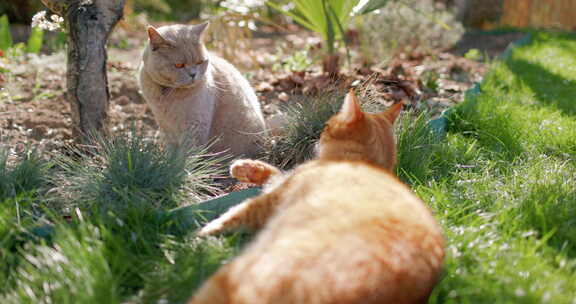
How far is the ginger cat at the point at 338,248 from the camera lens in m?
1.21

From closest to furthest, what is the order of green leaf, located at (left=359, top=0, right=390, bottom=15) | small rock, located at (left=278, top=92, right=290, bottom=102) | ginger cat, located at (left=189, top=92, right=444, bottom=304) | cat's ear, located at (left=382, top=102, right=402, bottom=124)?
ginger cat, located at (left=189, top=92, right=444, bottom=304)
cat's ear, located at (left=382, top=102, right=402, bottom=124)
green leaf, located at (left=359, top=0, right=390, bottom=15)
small rock, located at (left=278, top=92, right=290, bottom=102)

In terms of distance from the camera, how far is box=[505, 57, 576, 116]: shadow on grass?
4129 millimetres

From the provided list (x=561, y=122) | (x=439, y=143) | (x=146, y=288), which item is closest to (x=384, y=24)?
(x=561, y=122)

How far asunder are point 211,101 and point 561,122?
8.12ft

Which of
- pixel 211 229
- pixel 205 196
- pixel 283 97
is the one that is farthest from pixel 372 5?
pixel 211 229

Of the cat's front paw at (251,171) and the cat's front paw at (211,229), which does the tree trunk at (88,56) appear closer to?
the cat's front paw at (251,171)

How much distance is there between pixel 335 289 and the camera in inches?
47.8

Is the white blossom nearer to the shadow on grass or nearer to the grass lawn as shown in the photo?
the grass lawn

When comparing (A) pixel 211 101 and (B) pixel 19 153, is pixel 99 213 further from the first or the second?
(A) pixel 211 101

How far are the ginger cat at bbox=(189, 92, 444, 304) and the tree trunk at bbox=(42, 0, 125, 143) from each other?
1.73 meters

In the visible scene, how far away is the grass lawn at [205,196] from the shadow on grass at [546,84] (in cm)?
76

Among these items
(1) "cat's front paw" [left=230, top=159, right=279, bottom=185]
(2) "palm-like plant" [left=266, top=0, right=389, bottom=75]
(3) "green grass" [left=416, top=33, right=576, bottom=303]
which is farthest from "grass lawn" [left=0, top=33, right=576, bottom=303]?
(2) "palm-like plant" [left=266, top=0, right=389, bottom=75]

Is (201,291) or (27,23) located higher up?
(27,23)

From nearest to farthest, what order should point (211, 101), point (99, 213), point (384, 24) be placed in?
point (99, 213) → point (211, 101) → point (384, 24)
